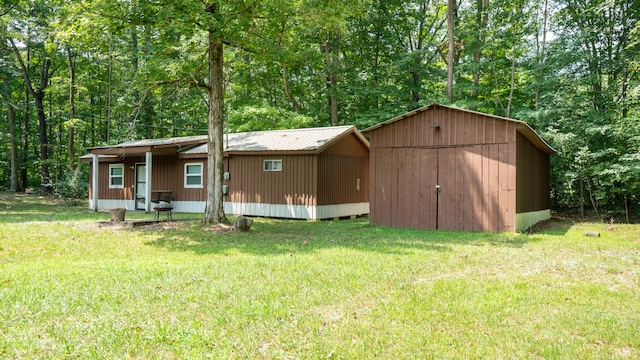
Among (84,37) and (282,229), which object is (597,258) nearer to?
(282,229)

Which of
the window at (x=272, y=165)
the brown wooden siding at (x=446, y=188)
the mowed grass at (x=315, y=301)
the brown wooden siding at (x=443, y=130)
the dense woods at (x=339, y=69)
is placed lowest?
the mowed grass at (x=315, y=301)

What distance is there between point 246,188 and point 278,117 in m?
6.06

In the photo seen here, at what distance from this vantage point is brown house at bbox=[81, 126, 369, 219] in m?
14.9

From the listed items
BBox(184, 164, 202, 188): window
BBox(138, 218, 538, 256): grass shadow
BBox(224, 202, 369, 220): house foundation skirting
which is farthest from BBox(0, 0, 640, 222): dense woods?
BBox(224, 202, 369, 220): house foundation skirting

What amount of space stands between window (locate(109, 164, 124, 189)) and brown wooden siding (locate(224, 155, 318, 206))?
6.00m

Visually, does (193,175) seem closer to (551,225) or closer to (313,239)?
(313,239)

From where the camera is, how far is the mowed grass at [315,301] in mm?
3393

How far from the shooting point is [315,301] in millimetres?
4617

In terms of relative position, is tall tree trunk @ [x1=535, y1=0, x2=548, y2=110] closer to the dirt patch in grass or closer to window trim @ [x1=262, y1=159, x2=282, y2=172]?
the dirt patch in grass

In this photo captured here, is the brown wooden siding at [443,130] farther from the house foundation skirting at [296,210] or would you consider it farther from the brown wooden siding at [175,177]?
the brown wooden siding at [175,177]

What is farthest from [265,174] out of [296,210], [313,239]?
[313,239]

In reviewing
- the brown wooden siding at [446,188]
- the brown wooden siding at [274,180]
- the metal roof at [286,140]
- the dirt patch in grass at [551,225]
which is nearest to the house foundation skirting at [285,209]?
the brown wooden siding at [274,180]

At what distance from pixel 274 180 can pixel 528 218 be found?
851cm

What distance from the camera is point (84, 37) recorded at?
10.8 m
